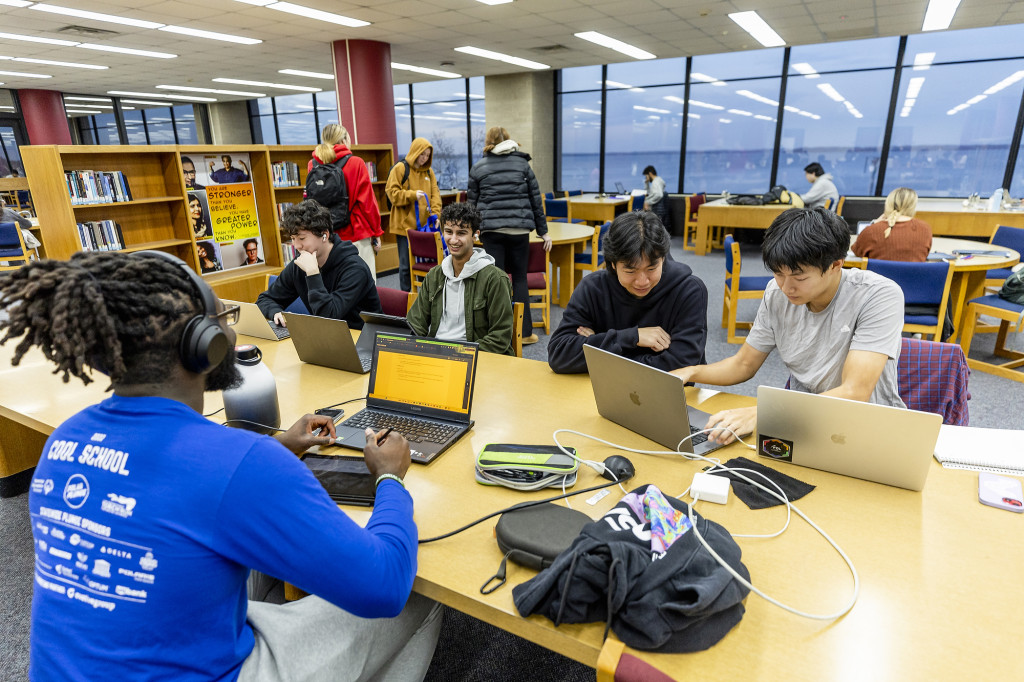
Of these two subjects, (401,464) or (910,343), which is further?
(910,343)

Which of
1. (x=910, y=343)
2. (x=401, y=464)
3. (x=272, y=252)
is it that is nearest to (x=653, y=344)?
(x=910, y=343)

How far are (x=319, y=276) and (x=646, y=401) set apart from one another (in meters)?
1.75

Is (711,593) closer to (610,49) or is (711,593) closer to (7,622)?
(7,622)

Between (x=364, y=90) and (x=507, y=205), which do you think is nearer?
(x=507, y=205)

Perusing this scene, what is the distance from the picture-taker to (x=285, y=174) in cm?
555

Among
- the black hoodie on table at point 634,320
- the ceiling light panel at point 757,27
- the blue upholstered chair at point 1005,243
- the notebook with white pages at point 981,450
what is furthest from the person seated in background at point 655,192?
the notebook with white pages at point 981,450

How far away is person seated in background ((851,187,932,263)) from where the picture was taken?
12.2 ft

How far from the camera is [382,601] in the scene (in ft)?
2.92

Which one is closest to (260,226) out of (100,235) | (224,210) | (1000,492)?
(224,210)

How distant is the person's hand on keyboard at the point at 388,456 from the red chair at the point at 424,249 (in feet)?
11.0

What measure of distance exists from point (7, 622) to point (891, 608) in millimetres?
2523

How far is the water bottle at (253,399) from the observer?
1.51 meters

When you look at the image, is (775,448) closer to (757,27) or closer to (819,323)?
(819,323)

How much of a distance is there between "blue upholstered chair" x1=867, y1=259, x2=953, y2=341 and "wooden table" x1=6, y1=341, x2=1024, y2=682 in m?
2.39
